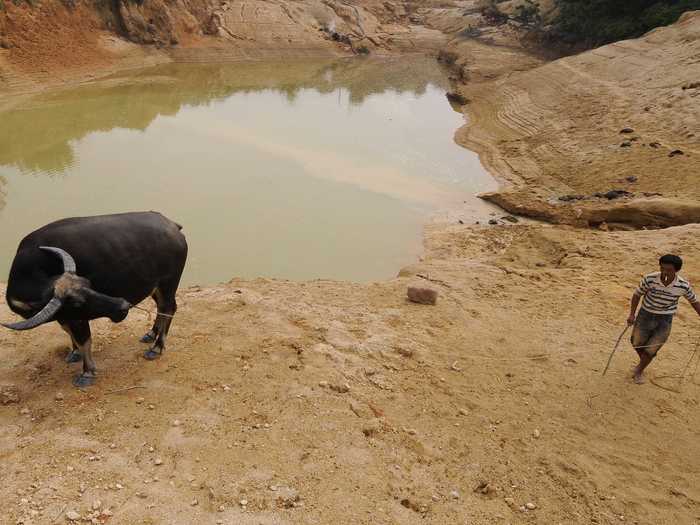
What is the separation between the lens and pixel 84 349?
4.70 meters

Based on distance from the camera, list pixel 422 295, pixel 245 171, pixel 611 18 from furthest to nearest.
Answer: pixel 611 18, pixel 245 171, pixel 422 295

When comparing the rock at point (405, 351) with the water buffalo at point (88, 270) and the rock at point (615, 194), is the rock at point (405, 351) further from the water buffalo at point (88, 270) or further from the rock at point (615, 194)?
the rock at point (615, 194)

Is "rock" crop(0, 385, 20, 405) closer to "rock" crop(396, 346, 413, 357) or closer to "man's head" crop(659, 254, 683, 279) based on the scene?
"rock" crop(396, 346, 413, 357)

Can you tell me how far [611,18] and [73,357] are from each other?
31912mm

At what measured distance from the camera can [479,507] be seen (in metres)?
4.00

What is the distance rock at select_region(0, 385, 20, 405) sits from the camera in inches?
175

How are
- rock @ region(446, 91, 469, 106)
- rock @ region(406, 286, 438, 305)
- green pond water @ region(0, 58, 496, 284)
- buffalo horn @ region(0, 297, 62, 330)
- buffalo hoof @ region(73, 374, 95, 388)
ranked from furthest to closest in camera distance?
1. rock @ region(446, 91, 469, 106)
2. green pond water @ region(0, 58, 496, 284)
3. rock @ region(406, 286, 438, 305)
4. buffalo hoof @ region(73, 374, 95, 388)
5. buffalo horn @ region(0, 297, 62, 330)

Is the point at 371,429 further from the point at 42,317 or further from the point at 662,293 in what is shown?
the point at 662,293

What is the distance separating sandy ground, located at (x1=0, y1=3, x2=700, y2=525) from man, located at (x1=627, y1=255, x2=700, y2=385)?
0.45m

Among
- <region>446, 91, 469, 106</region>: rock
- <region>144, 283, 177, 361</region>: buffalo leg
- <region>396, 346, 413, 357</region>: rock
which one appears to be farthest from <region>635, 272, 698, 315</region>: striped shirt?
<region>446, 91, 469, 106</region>: rock

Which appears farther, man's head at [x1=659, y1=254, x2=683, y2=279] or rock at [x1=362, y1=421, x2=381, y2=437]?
man's head at [x1=659, y1=254, x2=683, y2=279]

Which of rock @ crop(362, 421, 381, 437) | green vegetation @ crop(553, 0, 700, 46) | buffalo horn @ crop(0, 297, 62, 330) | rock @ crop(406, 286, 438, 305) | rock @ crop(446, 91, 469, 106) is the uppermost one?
green vegetation @ crop(553, 0, 700, 46)

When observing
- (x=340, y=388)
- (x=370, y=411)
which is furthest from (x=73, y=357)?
(x=370, y=411)

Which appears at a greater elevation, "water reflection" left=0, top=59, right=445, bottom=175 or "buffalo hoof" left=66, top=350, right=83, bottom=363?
"water reflection" left=0, top=59, right=445, bottom=175
